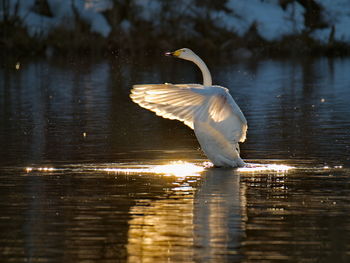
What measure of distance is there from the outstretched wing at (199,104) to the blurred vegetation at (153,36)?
28.6 metres

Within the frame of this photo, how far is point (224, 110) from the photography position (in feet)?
41.8

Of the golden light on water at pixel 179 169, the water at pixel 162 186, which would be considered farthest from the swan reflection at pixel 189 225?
the golden light on water at pixel 179 169

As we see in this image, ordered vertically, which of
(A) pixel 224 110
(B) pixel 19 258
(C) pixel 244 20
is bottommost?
(B) pixel 19 258

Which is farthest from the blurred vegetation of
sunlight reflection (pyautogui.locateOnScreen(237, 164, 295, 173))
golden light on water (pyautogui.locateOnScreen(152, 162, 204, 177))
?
sunlight reflection (pyautogui.locateOnScreen(237, 164, 295, 173))

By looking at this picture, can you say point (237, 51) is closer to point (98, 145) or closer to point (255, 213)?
point (98, 145)

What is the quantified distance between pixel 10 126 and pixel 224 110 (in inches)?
224

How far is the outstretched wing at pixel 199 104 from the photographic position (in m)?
12.6

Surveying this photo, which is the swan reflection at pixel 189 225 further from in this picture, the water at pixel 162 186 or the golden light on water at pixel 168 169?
the golden light on water at pixel 168 169

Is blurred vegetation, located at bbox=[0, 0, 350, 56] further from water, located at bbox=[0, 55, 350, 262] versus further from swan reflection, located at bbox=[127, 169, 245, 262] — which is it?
swan reflection, located at bbox=[127, 169, 245, 262]

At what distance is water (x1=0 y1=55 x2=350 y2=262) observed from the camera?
817 cm

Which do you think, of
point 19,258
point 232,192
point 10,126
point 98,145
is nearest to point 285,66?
point 10,126

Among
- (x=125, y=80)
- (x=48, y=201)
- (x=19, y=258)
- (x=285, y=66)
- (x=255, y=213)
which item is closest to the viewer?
(x=19, y=258)

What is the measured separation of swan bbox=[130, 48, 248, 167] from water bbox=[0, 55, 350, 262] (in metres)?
0.33

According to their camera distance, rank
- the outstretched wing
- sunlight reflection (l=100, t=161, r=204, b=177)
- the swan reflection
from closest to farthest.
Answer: the swan reflection → sunlight reflection (l=100, t=161, r=204, b=177) → the outstretched wing
